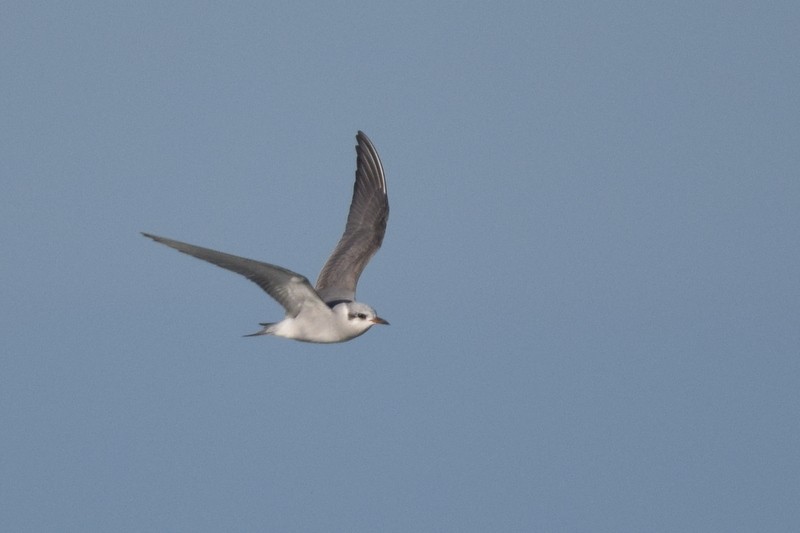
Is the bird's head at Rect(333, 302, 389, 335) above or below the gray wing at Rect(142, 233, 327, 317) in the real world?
below

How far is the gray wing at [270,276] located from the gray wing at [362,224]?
10.1ft

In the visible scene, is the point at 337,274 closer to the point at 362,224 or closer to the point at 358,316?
the point at 362,224

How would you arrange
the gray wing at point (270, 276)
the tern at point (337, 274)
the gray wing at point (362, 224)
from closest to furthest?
the gray wing at point (270, 276) → the tern at point (337, 274) → the gray wing at point (362, 224)

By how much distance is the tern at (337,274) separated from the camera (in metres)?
17.0

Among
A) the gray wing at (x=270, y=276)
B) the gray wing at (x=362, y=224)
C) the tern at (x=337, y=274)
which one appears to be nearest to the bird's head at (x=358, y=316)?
the tern at (x=337, y=274)

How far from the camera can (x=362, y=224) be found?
22.6 m

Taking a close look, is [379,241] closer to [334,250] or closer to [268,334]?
[334,250]

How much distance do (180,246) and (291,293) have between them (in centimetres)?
288

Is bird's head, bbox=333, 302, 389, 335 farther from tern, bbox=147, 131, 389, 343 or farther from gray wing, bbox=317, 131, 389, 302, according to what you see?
gray wing, bbox=317, 131, 389, 302

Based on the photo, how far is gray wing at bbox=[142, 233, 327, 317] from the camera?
51.6ft

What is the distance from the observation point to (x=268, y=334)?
18906 mm

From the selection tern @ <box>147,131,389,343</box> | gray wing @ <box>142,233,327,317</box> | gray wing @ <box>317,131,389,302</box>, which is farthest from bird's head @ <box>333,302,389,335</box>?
gray wing @ <box>317,131,389,302</box>

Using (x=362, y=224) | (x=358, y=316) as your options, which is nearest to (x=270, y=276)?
(x=358, y=316)

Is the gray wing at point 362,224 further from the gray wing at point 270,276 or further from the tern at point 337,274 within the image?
the gray wing at point 270,276
